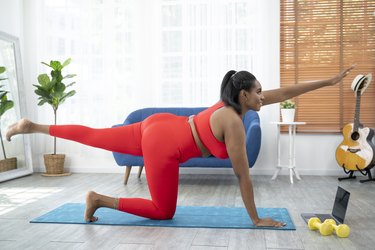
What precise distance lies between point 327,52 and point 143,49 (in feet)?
7.60

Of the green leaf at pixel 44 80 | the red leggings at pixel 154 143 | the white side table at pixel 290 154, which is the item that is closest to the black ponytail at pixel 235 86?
the red leggings at pixel 154 143

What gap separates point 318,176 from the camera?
16.9 ft

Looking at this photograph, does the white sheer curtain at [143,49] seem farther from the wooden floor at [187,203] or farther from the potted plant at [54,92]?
the wooden floor at [187,203]

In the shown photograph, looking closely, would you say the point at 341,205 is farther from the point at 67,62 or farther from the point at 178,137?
the point at 67,62

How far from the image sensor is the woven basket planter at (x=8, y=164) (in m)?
5.09

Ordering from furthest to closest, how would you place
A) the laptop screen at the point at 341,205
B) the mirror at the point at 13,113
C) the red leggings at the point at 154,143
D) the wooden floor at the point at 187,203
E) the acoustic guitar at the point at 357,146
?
the mirror at the point at 13,113, the acoustic guitar at the point at 357,146, the laptop screen at the point at 341,205, the red leggings at the point at 154,143, the wooden floor at the point at 187,203

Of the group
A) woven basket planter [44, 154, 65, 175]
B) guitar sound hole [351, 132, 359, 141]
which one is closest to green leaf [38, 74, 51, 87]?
woven basket planter [44, 154, 65, 175]

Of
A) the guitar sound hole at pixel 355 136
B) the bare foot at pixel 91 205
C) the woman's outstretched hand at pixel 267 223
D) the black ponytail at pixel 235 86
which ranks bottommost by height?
the woman's outstretched hand at pixel 267 223

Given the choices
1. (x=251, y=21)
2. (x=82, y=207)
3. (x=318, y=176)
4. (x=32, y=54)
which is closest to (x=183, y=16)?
(x=251, y=21)

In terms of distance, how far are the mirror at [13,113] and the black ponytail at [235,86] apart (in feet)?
11.4

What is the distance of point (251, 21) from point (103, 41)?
6.31 feet

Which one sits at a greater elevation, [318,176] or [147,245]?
[147,245]

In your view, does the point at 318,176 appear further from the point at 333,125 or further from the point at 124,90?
the point at 124,90

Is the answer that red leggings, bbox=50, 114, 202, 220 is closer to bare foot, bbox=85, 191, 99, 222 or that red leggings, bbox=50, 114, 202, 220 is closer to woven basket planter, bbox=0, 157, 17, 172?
bare foot, bbox=85, 191, 99, 222
